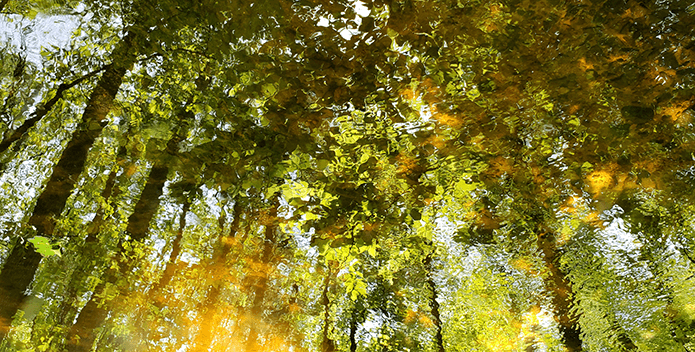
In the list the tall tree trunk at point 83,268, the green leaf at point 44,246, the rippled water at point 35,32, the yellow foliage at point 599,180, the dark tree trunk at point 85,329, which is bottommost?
the dark tree trunk at point 85,329

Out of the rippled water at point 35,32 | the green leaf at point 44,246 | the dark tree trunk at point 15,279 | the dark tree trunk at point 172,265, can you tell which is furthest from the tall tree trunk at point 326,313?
the green leaf at point 44,246

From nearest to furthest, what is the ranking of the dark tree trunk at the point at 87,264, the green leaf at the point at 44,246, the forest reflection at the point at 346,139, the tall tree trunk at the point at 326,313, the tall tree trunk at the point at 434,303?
the green leaf at the point at 44,246 → the forest reflection at the point at 346,139 → the dark tree trunk at the point at 87,264 → the tall tree trunk at the point at 434,303 → the tall tree trunk at the point at 326,313

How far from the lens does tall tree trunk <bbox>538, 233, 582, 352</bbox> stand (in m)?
9.03

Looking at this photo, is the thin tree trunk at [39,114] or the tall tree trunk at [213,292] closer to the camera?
the thin tree trunk at [39,114]

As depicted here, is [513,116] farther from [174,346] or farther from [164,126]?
[174,346]

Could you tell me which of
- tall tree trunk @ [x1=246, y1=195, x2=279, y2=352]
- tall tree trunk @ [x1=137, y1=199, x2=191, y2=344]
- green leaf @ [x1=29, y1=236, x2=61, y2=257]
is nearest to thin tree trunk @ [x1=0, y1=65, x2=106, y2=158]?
green leaf @ [x1=29, y1=236, x2=61, y2=257]

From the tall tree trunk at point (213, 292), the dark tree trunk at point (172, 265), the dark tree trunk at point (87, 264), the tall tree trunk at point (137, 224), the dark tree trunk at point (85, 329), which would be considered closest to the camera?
the dark tree trunk at point (85, 329)

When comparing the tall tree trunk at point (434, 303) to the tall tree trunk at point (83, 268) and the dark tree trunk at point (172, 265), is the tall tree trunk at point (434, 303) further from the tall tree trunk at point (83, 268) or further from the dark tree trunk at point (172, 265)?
the tall tree trunk at point (83, 268)

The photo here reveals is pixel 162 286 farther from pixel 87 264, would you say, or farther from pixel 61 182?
pixel 61 182

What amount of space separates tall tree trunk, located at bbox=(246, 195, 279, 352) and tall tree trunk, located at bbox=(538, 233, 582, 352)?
650cm

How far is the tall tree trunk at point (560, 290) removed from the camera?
29.6 feet

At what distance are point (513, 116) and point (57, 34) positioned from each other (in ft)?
20.9

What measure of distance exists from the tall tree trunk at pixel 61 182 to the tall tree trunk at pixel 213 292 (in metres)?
3.83

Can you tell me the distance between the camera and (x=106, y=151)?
7.57 meters
